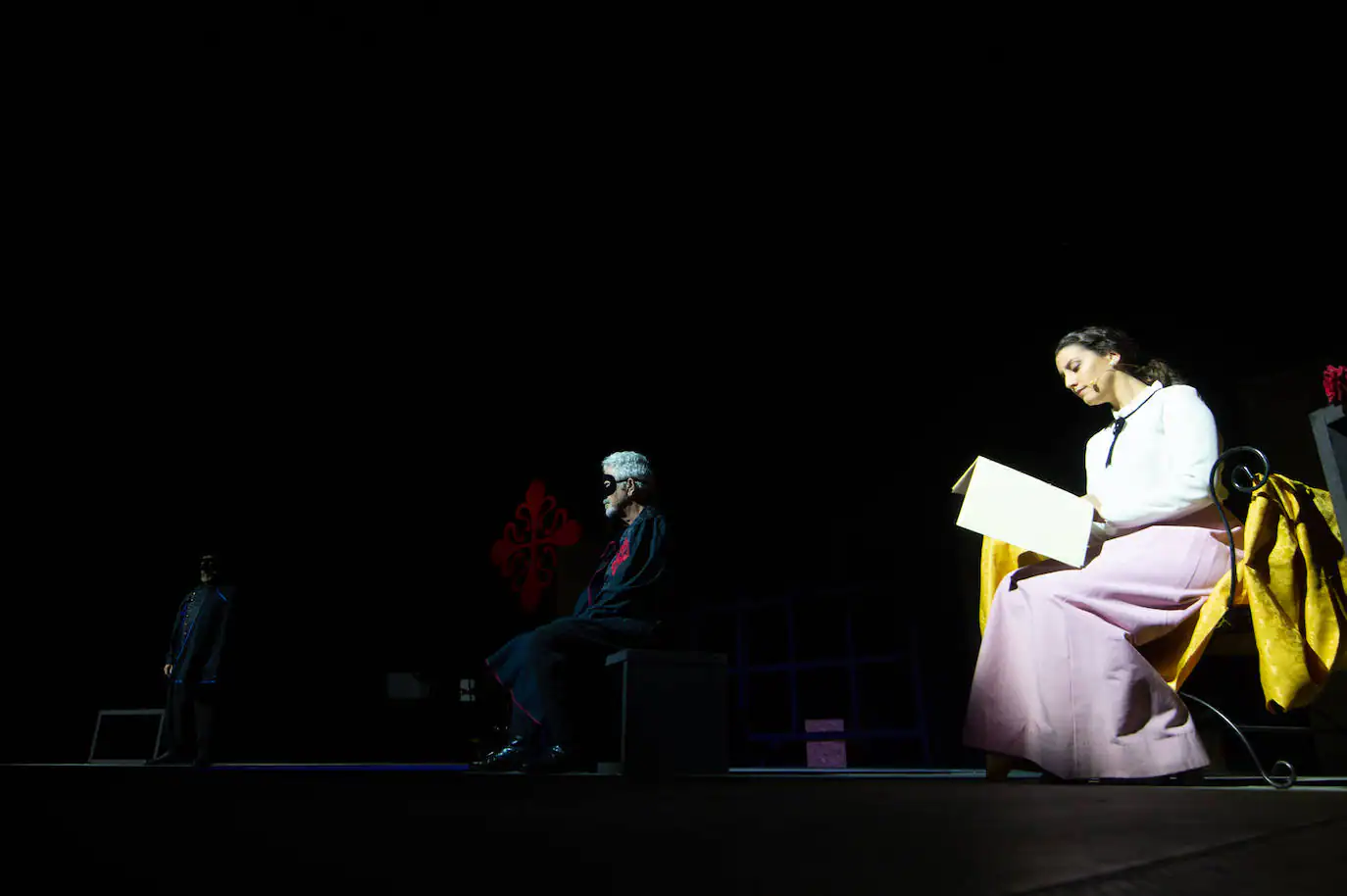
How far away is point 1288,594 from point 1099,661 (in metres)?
0.36

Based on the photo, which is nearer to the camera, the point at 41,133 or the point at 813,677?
the point at 41,133

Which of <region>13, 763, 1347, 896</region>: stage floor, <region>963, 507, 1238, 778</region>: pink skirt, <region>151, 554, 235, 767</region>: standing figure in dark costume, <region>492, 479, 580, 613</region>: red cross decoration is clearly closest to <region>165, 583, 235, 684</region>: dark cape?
<region>151, 554, 235, 767</region>: standing figure in dark costume

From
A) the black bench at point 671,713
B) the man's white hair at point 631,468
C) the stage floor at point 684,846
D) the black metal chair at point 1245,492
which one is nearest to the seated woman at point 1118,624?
the black metal chair at point 1245,492

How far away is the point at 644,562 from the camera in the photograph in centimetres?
295

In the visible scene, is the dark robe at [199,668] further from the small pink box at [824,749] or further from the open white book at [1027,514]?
the open white book at [1027,514]

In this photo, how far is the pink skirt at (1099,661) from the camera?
1.80 meters

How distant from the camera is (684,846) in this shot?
0.68m

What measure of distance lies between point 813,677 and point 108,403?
167 inches

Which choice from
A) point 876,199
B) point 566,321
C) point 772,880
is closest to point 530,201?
point 566,321

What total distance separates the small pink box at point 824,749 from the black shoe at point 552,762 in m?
2.08

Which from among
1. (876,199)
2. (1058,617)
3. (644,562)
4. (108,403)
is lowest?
(1058,617)

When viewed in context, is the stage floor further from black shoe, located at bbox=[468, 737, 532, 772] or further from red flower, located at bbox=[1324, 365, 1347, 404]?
black shoe, located at bbox=[468, 737, 532, 772]

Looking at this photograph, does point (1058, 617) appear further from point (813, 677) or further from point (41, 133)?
point (41, 133)

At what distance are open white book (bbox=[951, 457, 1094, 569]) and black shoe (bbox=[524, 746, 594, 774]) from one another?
138 centimetres
